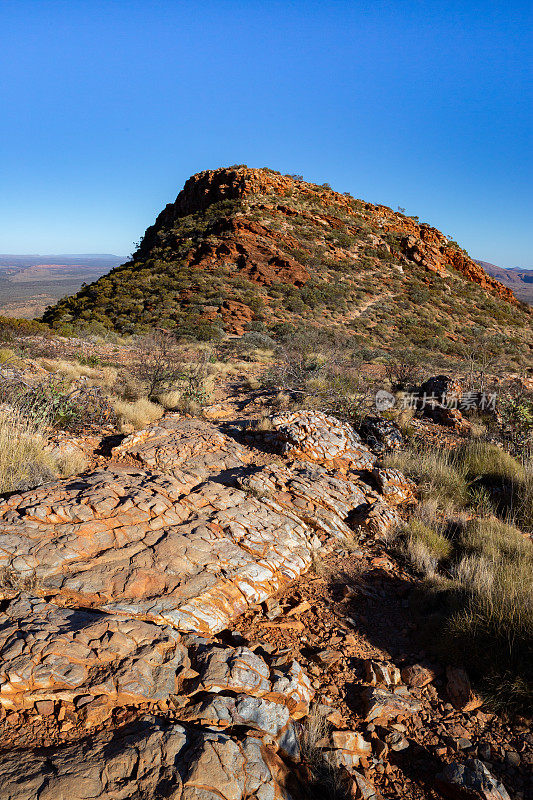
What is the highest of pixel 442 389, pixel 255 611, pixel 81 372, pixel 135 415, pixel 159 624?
pixel 442 389

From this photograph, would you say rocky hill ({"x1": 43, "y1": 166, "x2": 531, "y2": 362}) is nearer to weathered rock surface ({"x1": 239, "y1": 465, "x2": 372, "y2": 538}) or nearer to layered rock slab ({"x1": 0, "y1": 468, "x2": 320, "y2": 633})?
weathered rock surface ({"x1": 239, "y1": 465, "x2": 372, "y2": 538})

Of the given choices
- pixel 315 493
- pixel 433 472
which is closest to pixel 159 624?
pixel 315 493

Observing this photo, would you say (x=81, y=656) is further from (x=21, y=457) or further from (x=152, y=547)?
(x=21, y=457)

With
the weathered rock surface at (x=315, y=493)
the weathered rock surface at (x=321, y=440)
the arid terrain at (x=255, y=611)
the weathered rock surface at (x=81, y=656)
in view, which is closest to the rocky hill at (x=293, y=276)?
the weathered rock surface at (x=321, y=440)

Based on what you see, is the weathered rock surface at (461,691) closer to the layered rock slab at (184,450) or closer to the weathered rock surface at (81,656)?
the weathered rock surface at (81,656)

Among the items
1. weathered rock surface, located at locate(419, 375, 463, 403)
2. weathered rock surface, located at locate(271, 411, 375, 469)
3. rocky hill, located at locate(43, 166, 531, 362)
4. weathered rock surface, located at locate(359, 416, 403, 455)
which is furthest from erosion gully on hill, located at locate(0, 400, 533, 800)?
rocky hill, located at locate(43, 166, 531, 362)
